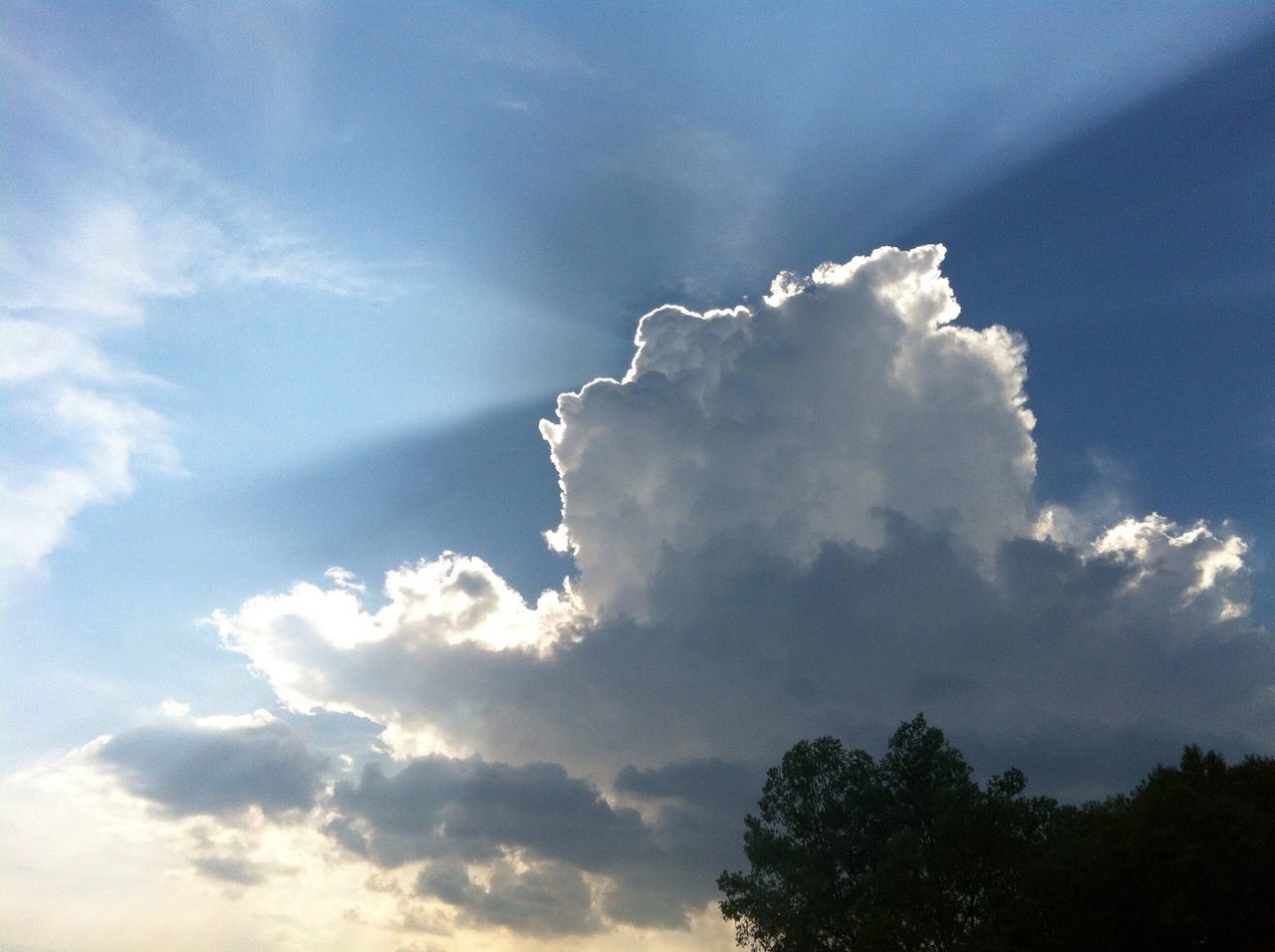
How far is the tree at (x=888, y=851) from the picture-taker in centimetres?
6512

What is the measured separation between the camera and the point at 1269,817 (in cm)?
5069

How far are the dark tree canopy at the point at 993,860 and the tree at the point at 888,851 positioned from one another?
10cm

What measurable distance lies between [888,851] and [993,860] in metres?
7.36

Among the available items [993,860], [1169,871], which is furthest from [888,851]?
[1169,871]

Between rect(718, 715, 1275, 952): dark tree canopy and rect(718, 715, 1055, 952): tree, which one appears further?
rect(718, 715, 1055, 952): tree

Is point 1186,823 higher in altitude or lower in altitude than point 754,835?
lower

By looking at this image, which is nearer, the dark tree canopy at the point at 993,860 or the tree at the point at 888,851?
the dark tree canopy at the point at 993,860

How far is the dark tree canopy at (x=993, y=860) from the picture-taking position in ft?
167

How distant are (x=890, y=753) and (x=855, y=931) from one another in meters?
14.9

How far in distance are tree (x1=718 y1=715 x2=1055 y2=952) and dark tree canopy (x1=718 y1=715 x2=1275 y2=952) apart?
97 mm

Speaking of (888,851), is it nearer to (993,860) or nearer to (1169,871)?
(993,860)

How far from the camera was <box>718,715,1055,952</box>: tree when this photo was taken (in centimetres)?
6512

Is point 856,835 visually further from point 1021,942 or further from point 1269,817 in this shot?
point 1269,817

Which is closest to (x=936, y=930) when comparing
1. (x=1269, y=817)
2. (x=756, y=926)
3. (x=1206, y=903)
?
(x=756, y=926)
